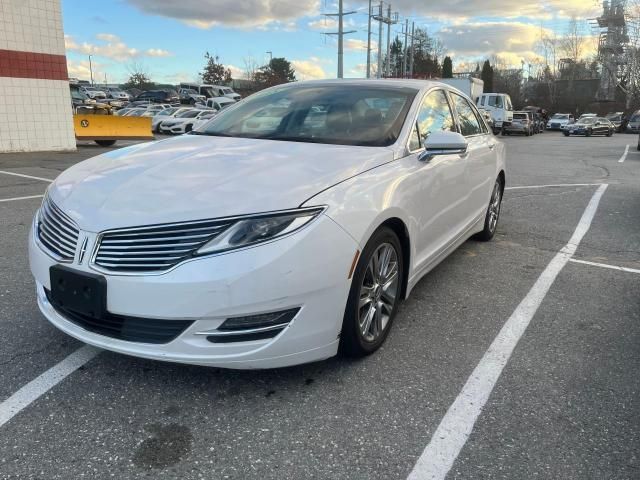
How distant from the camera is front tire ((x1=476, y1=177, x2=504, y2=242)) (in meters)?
5.66

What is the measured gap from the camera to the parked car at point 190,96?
149 ft

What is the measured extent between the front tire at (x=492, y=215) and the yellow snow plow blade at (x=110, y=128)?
46.9ft

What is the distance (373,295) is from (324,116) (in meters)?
1.43

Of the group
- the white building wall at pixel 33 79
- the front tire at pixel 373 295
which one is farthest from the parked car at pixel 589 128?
the front tire at pixel 373 295

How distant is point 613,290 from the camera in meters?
4.47

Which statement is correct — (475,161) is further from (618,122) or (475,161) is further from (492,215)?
(618,122)

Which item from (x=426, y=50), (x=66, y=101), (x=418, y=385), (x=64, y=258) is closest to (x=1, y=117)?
(x=66, y=101)

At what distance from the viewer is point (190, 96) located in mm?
46500

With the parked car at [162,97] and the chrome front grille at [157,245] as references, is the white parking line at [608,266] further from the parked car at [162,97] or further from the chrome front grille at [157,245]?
the parked car at [162,97]

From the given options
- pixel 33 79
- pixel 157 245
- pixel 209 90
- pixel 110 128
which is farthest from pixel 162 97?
pixel 157 245

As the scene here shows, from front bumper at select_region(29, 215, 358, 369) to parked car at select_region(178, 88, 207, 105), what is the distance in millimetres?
44043

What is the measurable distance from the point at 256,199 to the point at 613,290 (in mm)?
3318

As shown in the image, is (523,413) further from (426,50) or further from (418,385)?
(426,50)

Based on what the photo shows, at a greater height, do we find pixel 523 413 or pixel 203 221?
pixel 203 221
